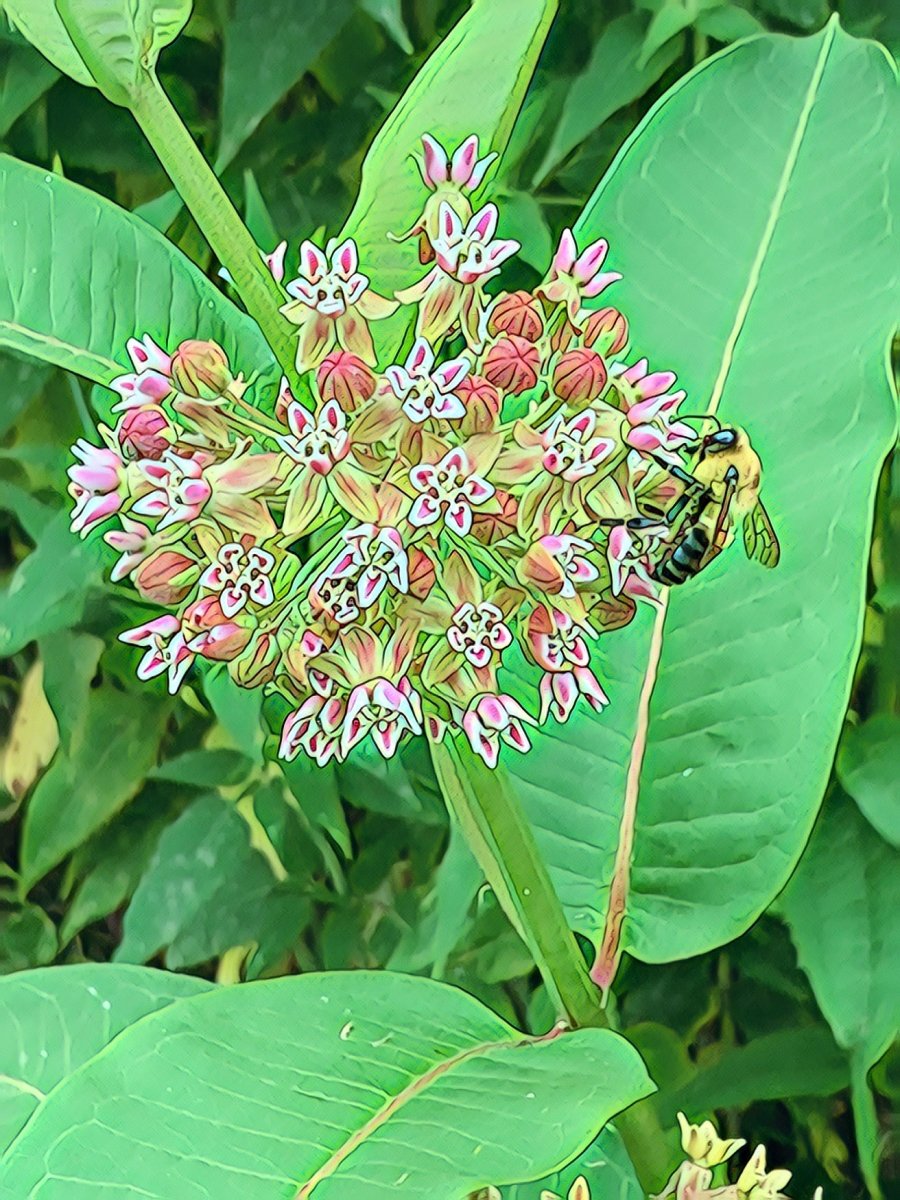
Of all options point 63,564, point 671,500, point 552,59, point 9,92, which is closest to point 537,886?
point 671,500

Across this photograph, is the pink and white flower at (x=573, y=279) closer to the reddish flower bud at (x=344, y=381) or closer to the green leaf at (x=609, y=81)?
the reddish flower bud at (x=344, y=381)

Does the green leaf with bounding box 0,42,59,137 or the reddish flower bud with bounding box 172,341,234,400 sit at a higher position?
the green leaf with bounding box 0,42,59,137

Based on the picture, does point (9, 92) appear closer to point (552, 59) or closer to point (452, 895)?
point (552, 59)

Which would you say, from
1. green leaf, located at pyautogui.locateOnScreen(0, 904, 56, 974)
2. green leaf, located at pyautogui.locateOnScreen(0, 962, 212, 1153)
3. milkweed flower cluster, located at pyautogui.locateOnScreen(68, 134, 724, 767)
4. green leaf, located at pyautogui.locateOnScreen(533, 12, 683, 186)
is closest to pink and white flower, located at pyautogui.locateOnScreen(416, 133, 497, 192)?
milkweed flower cluster, located at pyautogui.locateOnScreen(68, 134, 724, 767)

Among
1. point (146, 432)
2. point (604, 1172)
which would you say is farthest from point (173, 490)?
point (604, 1172)

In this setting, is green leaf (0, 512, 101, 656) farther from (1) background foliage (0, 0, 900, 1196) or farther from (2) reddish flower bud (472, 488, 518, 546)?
(2) reddish flower bud (472, 488, 518, 546)

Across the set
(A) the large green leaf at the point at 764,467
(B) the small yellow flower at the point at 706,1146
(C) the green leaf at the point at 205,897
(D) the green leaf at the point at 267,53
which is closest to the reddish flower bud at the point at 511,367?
(A) the large green leaf at the point at 764,467
